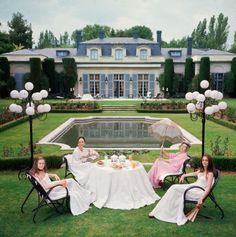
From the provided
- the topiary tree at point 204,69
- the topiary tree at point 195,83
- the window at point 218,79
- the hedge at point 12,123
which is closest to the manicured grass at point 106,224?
the hedge at point 12,123

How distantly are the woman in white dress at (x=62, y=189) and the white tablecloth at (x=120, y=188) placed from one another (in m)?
0.32

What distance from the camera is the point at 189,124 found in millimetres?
18844

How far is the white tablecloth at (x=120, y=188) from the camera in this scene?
6.63 meters

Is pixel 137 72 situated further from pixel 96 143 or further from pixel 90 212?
pixel 90 212

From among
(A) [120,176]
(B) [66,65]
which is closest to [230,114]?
(A) [120,176]

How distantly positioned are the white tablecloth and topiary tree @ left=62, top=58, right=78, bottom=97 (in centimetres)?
2917

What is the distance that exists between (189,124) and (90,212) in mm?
13245

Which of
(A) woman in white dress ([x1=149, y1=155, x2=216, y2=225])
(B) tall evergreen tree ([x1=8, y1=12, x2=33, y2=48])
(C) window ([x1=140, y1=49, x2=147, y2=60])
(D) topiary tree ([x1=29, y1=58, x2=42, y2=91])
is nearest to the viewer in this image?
(A) woman in white dress ([x1=149, y1=155, x2=216, y2=225])

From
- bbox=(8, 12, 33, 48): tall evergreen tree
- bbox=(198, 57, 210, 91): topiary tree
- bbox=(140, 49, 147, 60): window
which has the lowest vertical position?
bbox=(198, 57, 210, 91): topiary tree

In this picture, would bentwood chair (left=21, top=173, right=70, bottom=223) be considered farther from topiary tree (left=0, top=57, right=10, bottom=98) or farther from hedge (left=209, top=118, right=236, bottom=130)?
topiary tree (left=0, top=57, right=10, bottom=98)

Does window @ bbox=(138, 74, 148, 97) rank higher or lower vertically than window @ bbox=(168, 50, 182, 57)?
lower

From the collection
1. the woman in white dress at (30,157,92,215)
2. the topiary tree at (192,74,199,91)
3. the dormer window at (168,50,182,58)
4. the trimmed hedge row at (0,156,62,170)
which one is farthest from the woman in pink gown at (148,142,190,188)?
the dormer window at (168,50,182,58)

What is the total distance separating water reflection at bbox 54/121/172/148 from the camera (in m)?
14.0

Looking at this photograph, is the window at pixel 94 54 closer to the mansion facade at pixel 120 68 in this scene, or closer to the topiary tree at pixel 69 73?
the mansion facade at pixel 120 68
